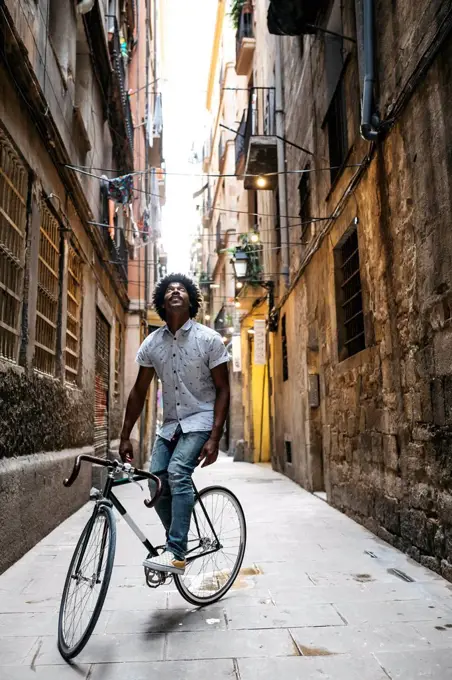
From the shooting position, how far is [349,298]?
294 inches

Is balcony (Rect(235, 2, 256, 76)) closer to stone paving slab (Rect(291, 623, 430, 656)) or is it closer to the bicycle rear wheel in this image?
the bicycle rear wheel

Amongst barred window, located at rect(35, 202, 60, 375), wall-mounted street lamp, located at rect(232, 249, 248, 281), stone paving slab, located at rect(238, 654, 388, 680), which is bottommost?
stone paving slab, located at rect(238, 654, 388, 680)

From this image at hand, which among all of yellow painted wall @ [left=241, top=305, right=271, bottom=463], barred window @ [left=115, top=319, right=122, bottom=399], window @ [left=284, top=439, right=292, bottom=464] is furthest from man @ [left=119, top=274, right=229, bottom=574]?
yellow painted wall @ [left=241, top=305, right=271, bottom=463]

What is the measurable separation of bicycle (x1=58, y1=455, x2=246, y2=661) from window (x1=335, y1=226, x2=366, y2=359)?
143 inches

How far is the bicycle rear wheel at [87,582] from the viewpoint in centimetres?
277

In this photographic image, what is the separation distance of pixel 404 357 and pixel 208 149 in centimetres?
3326

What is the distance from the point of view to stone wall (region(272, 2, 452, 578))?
14.0ft

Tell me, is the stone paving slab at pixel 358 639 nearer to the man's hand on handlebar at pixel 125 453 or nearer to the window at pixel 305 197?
the man's hand on handlebar at pixel 125 453

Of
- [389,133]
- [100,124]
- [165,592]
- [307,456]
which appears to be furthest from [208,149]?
[165,592]

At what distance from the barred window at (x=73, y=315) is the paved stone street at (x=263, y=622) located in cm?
338

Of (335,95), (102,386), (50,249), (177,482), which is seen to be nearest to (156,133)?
(102,386)

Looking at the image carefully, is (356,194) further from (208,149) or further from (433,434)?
(208,149)

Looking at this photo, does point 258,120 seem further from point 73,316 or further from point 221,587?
point 221,587

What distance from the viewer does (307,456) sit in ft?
32.5
